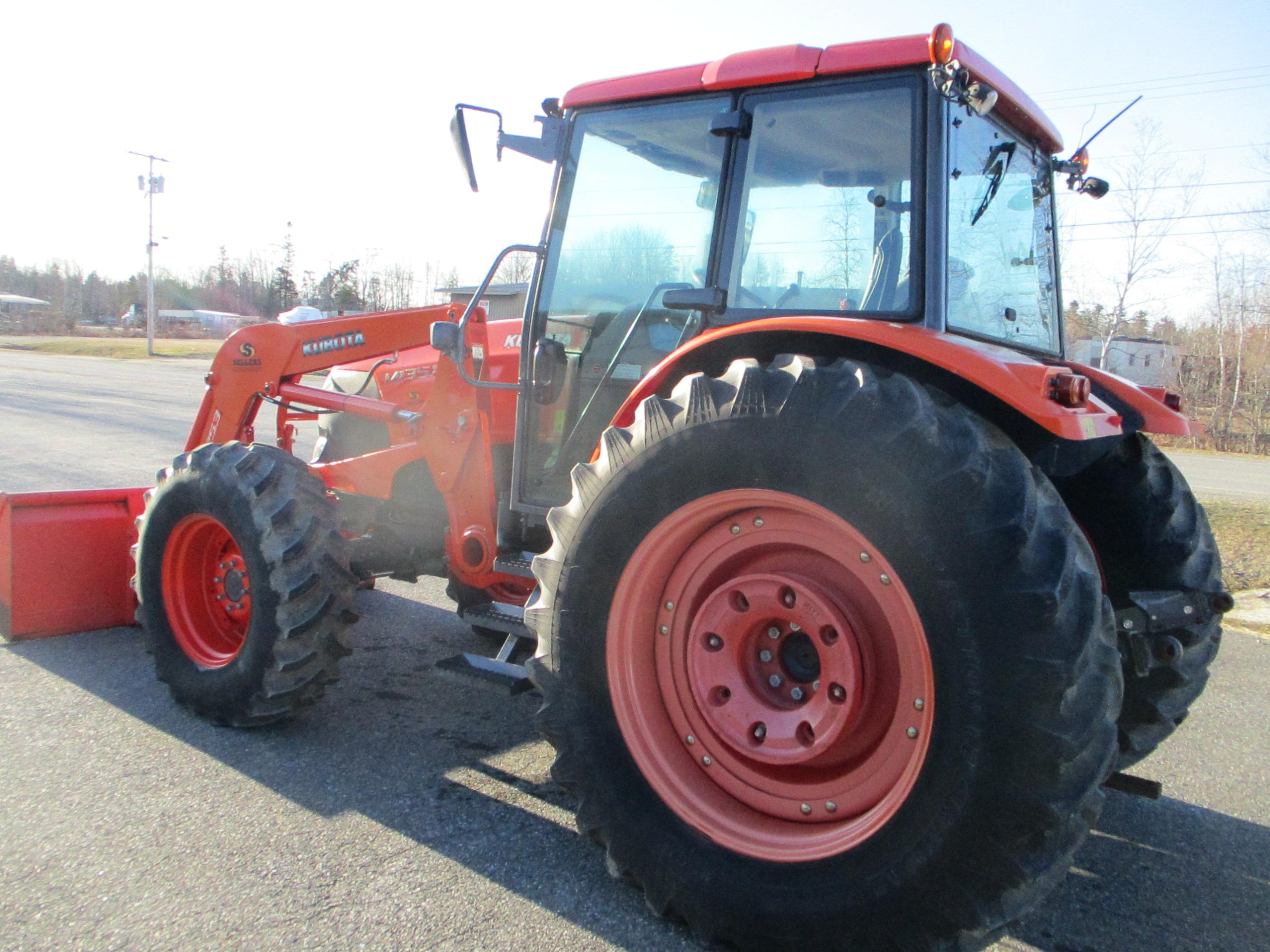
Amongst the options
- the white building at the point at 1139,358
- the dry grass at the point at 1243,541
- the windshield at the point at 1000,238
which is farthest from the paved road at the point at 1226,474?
the windshield at the point at 1000,238

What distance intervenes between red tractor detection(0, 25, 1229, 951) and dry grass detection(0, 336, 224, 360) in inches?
1512

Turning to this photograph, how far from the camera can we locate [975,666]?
6.85ft

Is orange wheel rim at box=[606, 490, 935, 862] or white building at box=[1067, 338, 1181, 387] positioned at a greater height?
white building at box=[1067, 338, 1181, 387]

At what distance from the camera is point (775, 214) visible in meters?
3.13

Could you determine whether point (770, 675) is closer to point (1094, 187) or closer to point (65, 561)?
point (1094, 187)

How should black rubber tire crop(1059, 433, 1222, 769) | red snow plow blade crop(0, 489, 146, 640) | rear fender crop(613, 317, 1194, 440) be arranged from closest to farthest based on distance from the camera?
rear fender crop(613, 317, 1194, 440) → black rubber tire crop(1059, 433, 1222, 769) → red snow plow blade crop(0, 489, 146, 640)

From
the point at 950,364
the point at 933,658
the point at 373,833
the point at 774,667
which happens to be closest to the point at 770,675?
the point at 774,667

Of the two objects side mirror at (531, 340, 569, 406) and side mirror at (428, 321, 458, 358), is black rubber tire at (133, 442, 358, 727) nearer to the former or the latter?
side mirror at (428, 321, 458, 358)

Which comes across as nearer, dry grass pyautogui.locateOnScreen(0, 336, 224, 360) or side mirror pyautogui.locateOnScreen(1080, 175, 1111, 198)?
side mirror pyautogui.locateOnScreen(1080, 175, 1111, 198)

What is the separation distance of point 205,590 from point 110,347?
1777 inches

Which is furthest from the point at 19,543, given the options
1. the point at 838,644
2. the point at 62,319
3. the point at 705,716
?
the point at 62,319

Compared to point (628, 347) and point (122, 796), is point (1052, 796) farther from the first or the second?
point (122, 796)

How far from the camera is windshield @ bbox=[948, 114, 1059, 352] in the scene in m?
2.91

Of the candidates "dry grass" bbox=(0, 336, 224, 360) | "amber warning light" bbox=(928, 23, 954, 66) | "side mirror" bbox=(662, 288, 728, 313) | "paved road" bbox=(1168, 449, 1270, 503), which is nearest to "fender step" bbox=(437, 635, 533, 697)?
"side mirror" bbox=(662, 288, 728, 313)
